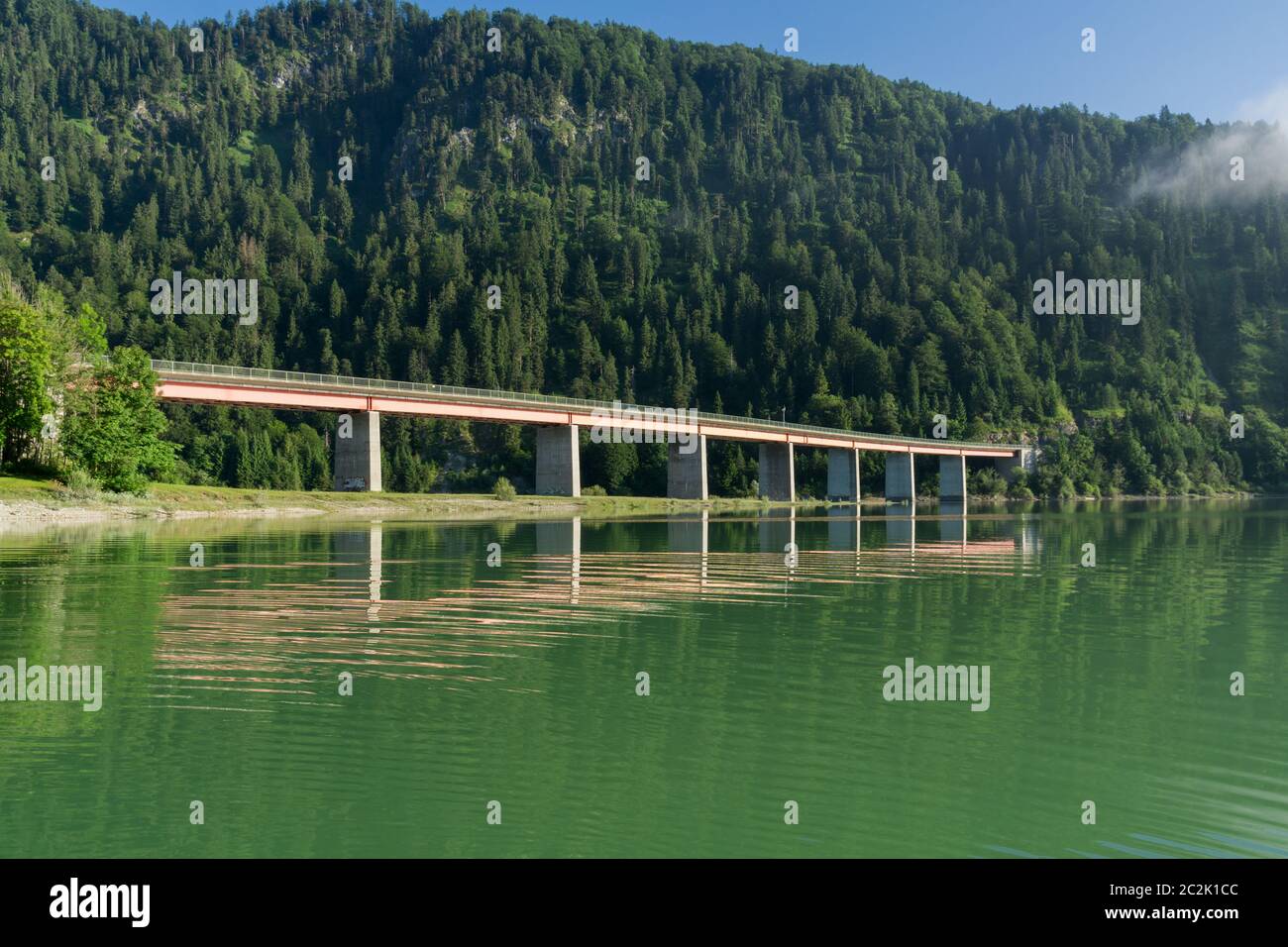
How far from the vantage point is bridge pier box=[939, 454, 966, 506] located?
190m

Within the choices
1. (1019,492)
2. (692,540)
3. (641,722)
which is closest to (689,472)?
(1019,492)

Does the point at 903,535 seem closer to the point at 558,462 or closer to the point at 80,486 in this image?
the point at 80,486

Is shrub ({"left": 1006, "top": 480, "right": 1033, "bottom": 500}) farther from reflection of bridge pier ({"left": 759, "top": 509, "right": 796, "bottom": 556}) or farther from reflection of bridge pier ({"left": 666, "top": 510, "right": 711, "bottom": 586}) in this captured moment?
reflection of bridge pier ({"left": 666, "top": 510, "right": 711, "bottom": 586})

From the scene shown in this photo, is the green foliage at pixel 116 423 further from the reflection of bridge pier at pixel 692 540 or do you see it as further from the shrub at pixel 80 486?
the reflection of bridge pier at pixel 692 540

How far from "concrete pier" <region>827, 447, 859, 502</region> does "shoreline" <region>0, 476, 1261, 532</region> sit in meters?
44.4

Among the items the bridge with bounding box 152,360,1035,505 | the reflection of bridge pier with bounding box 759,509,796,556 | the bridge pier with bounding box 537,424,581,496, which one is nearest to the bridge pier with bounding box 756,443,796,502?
the bridge with bounding box 152,360,1035,505

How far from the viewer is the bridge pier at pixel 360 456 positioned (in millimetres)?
108125

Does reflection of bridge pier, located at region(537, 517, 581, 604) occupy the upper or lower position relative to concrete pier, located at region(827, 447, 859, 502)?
lower

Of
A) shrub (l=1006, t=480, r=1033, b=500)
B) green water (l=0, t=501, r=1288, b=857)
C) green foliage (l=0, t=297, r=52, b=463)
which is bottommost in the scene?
green water (l=0, t=501, r=1288, b=857)

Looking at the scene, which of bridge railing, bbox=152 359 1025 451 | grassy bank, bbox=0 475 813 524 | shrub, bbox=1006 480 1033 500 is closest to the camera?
grassy bank, bbox=0 475 813 524

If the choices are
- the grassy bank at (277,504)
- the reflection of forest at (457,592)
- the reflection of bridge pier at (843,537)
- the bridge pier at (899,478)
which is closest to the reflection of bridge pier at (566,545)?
the reflection of forest at (457,592)

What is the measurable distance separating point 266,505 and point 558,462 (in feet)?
145

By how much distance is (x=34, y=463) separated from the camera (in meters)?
80.5
